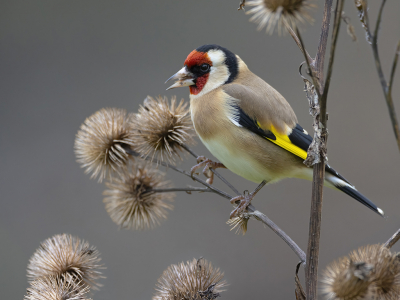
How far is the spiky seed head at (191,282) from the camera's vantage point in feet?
Result: 3.02

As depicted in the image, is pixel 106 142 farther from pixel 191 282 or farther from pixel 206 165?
pixel 191 282

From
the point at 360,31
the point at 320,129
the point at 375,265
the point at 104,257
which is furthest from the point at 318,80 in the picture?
the point at 360,31

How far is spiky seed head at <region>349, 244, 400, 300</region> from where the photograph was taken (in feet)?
1.93

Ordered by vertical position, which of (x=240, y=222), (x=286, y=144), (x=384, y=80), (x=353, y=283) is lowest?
(x=353, y=283)

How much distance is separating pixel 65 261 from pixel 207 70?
2.73 ft

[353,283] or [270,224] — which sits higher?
[270,224]

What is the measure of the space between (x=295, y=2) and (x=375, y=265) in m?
0.45

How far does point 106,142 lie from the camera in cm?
129

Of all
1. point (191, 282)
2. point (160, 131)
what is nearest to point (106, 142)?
point (160, 131)

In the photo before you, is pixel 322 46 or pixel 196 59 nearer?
pixel 322 46

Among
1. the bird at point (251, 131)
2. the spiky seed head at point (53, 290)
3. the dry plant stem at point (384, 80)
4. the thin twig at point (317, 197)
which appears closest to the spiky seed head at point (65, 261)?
the spiky seed head at point (53, 290)

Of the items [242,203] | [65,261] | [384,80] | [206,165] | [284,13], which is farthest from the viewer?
[206,165]

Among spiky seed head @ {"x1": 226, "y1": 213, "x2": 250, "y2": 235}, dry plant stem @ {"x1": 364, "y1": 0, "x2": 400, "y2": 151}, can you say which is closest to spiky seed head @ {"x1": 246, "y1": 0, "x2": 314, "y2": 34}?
dry plant stem @ {"x1": 364, "y1": 0, "x2": 400, "y2": 151}

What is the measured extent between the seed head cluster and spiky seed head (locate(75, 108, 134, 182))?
83 centimetres
